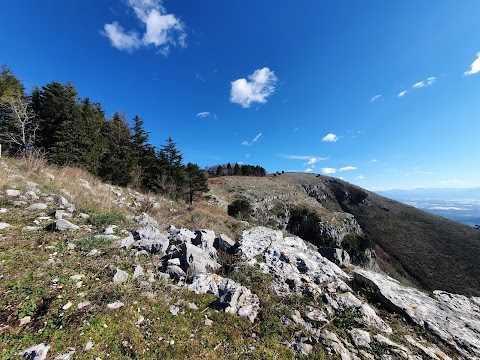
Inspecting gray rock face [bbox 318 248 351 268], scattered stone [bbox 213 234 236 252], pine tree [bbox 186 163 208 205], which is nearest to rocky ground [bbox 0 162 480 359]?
scattered stone [bbox 213 234 236 252]

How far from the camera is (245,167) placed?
3361 inches

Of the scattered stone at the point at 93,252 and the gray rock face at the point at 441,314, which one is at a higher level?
the scattered stone at the point at 93,252

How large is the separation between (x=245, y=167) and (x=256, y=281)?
8025 centimetres

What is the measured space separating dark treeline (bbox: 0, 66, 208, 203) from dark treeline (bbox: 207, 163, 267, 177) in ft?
182

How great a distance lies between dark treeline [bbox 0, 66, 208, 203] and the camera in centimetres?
1656

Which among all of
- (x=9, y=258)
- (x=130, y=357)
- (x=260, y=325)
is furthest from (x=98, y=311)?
(x=260, y=325)

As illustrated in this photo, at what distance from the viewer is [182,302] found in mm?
4230

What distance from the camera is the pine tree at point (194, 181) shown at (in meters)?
29.9

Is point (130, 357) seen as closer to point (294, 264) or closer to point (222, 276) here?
point (222, 276)

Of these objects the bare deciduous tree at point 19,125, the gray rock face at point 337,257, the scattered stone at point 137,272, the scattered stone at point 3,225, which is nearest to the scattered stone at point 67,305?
the scattered stone at point 137,272

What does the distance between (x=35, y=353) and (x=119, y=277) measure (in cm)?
173

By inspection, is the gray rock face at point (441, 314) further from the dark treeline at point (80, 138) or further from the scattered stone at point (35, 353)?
the dark treeline at point (80, 138)

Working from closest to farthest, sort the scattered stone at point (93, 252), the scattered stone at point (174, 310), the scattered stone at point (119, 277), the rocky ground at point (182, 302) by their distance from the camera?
the rocky ground at point (182, 302)
the scattered stone at point (174, 310)
the scattered stone at point (119, 277)
the scattered stone at point (93, 252)

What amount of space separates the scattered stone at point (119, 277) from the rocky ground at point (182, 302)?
19 mm
